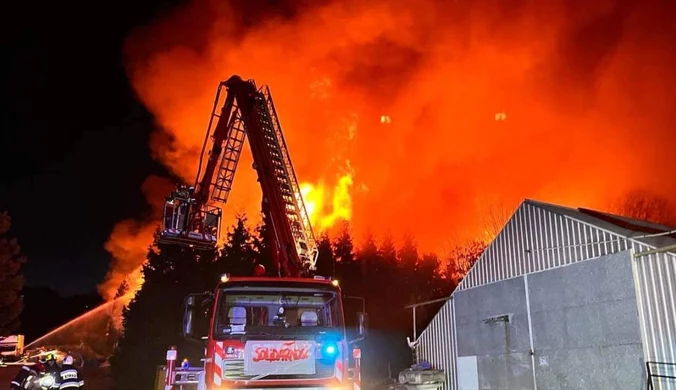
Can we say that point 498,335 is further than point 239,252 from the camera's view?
No

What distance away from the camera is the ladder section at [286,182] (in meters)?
14.1

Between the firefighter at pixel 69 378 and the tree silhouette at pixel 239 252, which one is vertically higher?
the tree silhouette at pixel 239 252

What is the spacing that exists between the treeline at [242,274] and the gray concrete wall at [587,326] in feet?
38.3

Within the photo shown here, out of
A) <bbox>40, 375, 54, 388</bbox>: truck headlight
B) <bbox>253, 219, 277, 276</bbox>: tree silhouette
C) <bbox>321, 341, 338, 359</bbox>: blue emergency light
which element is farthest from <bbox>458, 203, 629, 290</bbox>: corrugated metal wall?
<bbox>253, 219, 277, 276</bbox>: tree silhouette

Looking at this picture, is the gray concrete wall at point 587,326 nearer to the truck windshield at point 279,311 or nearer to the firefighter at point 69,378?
the truck windshield at point 279,311

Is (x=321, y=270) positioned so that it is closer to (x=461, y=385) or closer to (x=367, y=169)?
(x=367, y=169)

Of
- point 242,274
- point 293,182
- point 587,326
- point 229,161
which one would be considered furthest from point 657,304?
point 242,274

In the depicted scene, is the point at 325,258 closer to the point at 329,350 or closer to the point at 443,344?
the point at 443,344

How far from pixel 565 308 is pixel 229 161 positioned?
414 inches

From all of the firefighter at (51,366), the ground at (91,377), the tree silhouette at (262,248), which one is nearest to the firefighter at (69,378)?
the firefighter at (51,366)

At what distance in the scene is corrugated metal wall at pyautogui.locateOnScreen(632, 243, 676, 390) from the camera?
9.48 m

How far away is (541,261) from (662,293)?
290 centimetres

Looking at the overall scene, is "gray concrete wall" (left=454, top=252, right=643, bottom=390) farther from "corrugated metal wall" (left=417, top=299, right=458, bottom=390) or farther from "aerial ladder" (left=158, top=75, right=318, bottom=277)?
"aerial ladder" (left=158, top=75, right=318, bottom=277)

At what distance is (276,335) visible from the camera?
25.6 ft
